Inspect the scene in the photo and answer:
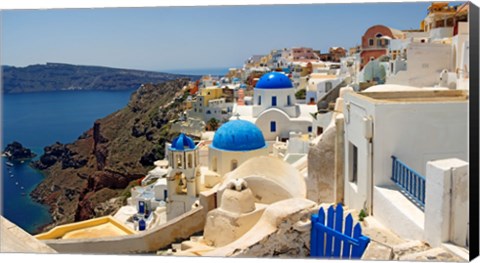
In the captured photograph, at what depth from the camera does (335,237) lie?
14.4ft

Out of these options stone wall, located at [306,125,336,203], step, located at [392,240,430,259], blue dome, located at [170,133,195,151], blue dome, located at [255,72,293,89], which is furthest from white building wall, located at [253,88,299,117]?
step, located at [392,240,430,259]

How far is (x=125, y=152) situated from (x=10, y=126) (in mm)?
9378

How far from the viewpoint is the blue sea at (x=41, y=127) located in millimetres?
34438

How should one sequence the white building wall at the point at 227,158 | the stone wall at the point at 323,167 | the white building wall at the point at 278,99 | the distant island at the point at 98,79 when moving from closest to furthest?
the stone wall at the point at 323,167 → the white building wall at the point at 227,158 → the white building wall at the point at 278,99 → the distant island at the point at 98,79

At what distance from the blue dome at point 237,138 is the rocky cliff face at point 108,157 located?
57.5ft

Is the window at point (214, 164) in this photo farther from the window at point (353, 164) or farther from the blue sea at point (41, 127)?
the blue sea at point (41, 127)

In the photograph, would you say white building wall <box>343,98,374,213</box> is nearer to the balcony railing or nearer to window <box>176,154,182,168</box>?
the balcony railing

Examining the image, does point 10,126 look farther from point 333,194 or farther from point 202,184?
point 333,194

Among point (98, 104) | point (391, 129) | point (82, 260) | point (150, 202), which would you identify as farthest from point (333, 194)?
point (98, 104)

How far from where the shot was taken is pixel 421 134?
14.6 ft

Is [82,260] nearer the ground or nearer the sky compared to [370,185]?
nearer the ground

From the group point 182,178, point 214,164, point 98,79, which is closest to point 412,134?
point 182,178

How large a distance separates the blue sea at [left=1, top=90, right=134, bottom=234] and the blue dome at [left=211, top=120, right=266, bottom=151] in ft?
70.8

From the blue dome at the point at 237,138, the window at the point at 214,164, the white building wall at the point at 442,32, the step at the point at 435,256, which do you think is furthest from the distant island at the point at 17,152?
the step at the point at 435,256
